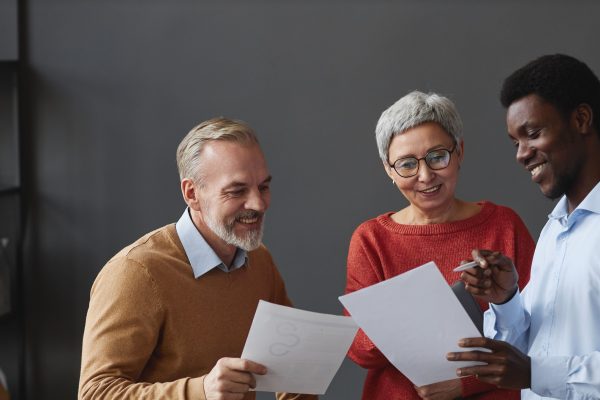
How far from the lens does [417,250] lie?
2.20 meters

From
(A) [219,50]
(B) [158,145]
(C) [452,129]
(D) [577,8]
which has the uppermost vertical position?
(D) [577,8]

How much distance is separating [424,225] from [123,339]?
3.02ft

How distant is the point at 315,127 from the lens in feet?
11.6

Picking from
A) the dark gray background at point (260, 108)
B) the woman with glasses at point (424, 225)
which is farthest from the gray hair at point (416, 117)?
the dark gray background at point (260, 108)

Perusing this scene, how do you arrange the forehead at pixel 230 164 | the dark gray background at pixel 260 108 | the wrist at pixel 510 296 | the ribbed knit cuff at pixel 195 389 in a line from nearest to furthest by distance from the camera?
the ribbed knit cuff at pixel 195 389 → the wrist at pixel 510 296 → the forehead at pixel 230 164 → the dark gray background at pixel 260 108

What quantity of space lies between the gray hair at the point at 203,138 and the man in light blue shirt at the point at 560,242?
2.06ft

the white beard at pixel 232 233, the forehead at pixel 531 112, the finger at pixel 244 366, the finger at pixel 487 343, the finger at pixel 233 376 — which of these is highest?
the forehead at pixel 531 112

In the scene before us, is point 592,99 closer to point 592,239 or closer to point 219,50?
point 592,239

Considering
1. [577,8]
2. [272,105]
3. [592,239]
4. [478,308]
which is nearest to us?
[592,239]

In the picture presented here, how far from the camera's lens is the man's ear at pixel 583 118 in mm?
1610

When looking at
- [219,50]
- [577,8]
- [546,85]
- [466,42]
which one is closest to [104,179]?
[219,50]

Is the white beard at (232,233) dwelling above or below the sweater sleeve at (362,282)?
above

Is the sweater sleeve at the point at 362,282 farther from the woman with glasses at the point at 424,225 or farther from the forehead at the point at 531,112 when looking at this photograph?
the forehead at the point at 531,112

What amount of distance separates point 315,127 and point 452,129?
139 centimetres
